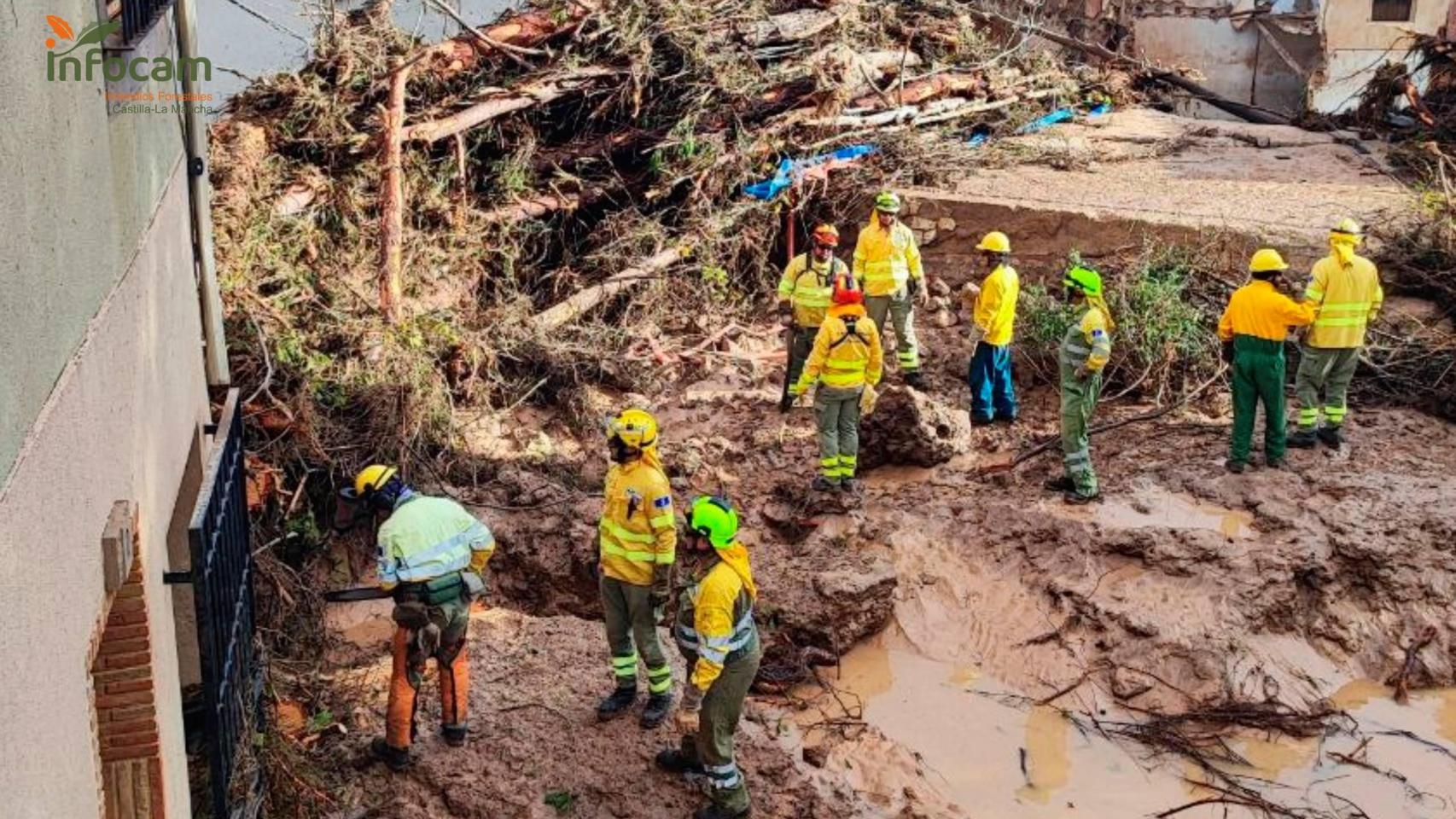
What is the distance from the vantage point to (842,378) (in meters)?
9.34

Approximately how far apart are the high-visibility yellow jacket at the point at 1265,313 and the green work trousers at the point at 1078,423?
1.02m

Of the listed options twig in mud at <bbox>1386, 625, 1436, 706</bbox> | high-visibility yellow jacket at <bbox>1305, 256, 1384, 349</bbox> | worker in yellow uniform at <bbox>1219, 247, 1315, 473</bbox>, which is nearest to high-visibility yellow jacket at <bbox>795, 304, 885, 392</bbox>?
worker in yellow uniform at <bbox>1219, 247, 1315, 473</bbox>

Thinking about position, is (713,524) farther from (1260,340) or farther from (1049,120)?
(1049,120)

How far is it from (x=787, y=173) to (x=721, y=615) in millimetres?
7754

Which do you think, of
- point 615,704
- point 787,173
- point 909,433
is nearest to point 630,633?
point 615,704

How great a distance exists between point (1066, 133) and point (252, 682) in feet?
42.1

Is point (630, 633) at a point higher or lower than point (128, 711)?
lower

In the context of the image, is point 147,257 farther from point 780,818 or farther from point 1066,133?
Answer: point 1066,133

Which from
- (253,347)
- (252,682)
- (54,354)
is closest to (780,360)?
(253,347)

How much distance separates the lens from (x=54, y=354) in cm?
328

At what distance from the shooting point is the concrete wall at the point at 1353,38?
20.2m

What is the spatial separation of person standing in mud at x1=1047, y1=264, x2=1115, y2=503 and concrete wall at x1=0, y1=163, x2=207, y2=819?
5880 mm

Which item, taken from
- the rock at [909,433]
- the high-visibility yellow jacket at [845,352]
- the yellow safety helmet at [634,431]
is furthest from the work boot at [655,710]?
the rock at [909,433]

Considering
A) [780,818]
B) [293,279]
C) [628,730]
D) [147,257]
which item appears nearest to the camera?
[147,257]
